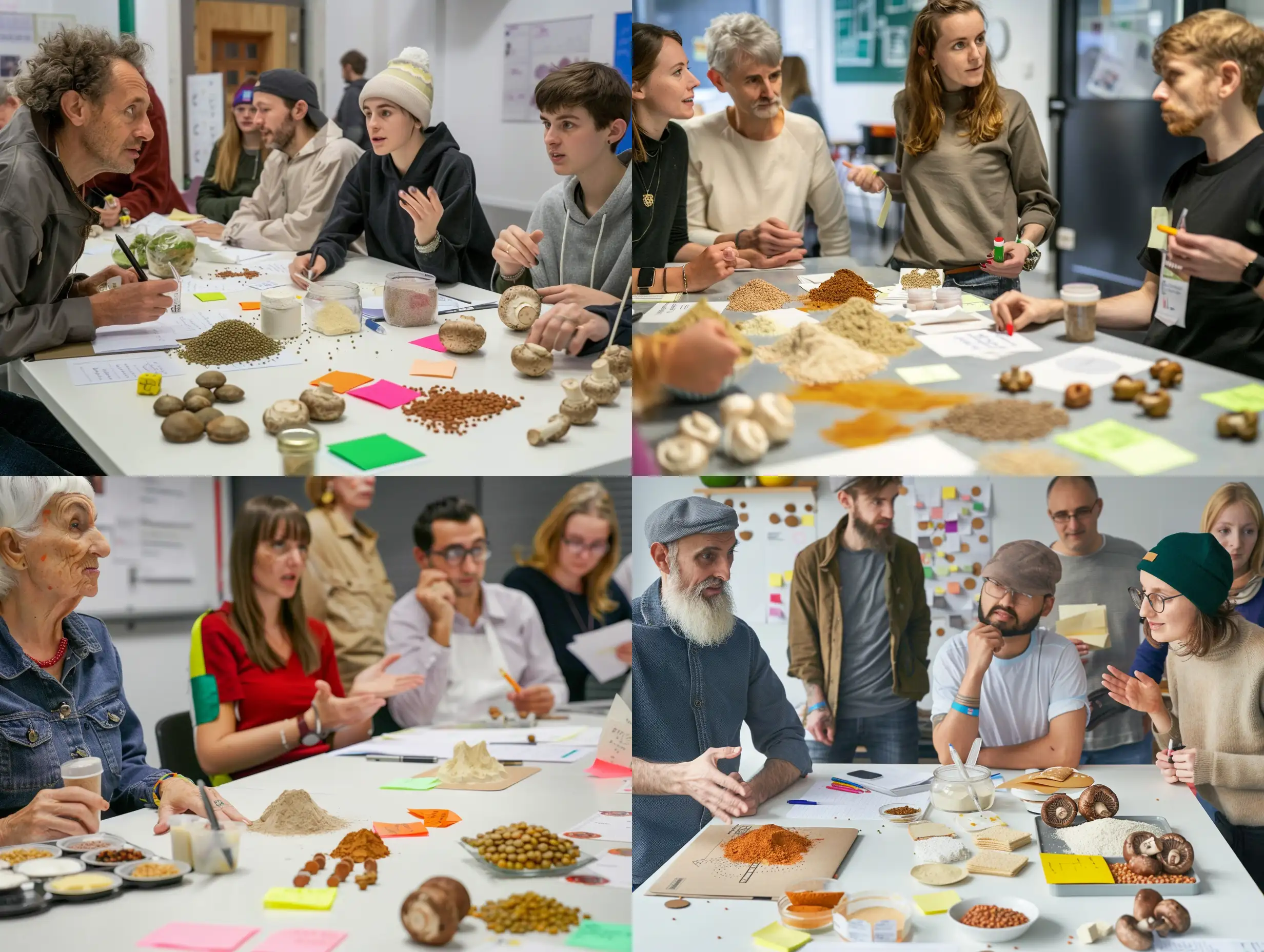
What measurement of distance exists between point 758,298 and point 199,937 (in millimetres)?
1605

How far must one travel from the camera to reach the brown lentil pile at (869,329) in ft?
7.30

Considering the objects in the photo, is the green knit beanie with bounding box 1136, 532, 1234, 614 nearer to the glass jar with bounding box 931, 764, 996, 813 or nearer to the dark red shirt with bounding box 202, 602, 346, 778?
the glass jar with bounding box 931, 764, 996, 813

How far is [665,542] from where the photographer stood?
277cm

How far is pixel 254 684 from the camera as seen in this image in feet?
10.7

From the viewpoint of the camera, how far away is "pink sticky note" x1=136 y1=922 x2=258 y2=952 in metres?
2.05

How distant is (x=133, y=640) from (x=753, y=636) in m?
2.87

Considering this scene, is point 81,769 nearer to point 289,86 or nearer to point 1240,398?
point 289,86

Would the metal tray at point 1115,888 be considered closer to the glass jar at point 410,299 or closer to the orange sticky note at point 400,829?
the orange sticky note at point 400,829

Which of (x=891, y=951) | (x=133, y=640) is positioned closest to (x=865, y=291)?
(x=891, y=951)

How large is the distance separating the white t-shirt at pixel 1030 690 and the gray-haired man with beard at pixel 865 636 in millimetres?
162

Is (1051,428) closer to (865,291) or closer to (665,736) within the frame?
(865,291)

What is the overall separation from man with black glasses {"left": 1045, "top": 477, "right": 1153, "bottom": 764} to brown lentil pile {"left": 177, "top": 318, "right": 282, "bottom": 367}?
2048 millimetres

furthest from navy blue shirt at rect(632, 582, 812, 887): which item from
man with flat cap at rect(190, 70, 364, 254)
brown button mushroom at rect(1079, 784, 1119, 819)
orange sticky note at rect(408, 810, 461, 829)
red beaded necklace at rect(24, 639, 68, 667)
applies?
red beaded necklace at rect(24, 639, 68, 667)

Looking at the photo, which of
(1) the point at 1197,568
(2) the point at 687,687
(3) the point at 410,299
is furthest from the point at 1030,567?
(3) the point at 410,299
